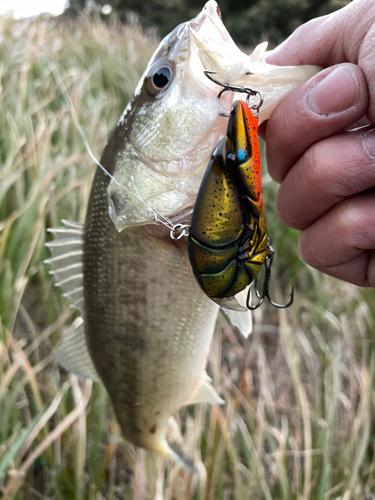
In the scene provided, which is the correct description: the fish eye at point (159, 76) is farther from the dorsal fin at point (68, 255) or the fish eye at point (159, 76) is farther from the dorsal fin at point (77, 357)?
the dorsal fin at point (77, 357)

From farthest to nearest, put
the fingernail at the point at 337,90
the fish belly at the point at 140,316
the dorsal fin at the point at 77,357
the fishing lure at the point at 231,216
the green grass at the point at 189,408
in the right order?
the green grass at the point at 189,408, the dorsal fin at the point at 77,357, the fish belly at the point at 140,316, the fingernail at the point at 337,90, the fishing lure at the point at 231,216

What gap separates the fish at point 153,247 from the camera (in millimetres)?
808

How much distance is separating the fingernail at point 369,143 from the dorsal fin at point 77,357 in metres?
0.87

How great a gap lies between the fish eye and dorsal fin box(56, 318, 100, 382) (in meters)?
0.67

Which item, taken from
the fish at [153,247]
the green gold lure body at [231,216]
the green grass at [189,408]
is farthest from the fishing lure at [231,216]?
the green grass at [189,408]

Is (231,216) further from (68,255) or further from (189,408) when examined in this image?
(189,408)

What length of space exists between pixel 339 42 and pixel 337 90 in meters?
0.21

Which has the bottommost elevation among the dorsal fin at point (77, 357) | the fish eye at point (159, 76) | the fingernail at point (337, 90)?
the dorsal fin at point (77, 357)

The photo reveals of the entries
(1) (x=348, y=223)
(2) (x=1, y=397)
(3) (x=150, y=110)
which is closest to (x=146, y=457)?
(2) (x=1, y=397)

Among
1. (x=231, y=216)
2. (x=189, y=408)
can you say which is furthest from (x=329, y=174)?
(x=189, y=408)

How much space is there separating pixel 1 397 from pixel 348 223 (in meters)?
1.17

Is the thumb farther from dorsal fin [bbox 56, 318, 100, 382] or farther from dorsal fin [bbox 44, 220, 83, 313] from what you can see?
dorsal fin [bbox 56, 318, 100, 382]

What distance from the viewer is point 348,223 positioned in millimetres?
976

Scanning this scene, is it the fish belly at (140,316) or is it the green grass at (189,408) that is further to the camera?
the green grass at (189,408)
